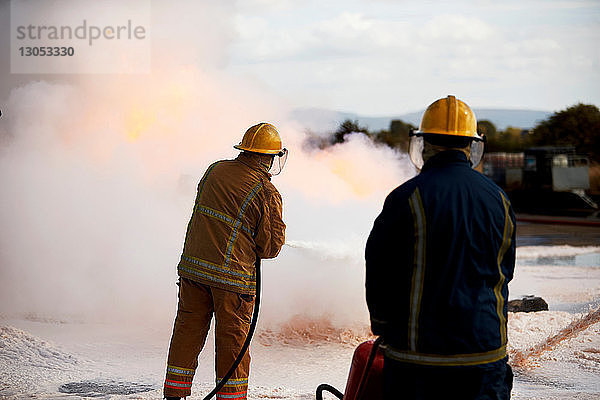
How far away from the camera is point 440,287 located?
250 cm

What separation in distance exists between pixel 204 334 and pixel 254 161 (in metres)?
1.10

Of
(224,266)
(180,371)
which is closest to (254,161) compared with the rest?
(224,266)

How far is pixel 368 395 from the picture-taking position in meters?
2.81

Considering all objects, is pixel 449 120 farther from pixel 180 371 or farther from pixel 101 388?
pixel 101 388

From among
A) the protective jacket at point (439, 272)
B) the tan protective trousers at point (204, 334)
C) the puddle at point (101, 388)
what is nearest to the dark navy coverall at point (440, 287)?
the protective jacket at point (439, 272)

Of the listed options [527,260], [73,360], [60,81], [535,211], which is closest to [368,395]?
[73,360]

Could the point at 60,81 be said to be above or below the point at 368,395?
above

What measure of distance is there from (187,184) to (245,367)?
3742 millimetres

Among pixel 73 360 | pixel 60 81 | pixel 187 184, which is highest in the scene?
pixel 60 81

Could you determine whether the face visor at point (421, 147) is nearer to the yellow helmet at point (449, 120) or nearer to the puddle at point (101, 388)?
the yellow helmet at point (449, 120)

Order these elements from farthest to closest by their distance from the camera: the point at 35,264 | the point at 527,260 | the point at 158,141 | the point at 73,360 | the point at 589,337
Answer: the point at 527,260
the point at 158,141
the point at 35,264
the point at 589,337
the point at 73,360

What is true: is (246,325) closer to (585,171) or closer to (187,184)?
(187,184)

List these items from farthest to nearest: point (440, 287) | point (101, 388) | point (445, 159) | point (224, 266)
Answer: point (101, 388)
point (224, 266)
point (445, 159)
point (440, 287)

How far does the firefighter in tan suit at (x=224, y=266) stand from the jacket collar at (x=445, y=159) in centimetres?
159
